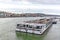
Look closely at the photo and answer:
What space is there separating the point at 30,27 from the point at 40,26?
555 mm

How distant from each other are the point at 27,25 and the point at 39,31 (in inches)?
38.5

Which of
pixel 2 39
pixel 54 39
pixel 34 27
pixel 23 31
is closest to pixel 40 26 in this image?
pixel 34 27

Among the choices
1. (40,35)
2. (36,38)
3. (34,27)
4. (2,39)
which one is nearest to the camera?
(2,39)

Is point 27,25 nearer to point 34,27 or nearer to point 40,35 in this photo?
point 34,27

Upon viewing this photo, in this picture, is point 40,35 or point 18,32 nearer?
point 40,35

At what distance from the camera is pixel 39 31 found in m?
8.34

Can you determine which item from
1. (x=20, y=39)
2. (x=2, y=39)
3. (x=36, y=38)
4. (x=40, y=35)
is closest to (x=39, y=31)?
(x=40, y=35)

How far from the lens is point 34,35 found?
8.07 meters

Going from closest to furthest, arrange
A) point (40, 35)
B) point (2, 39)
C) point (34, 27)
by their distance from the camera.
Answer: point (2, 39)
point (40, 35)
point (34, 27)

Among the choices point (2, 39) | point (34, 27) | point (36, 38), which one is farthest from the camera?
point (34, 27)

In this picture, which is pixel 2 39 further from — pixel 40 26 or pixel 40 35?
pixel 40 26

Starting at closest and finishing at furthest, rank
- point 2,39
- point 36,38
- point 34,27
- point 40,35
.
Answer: point 2,39, point 36,38, point 40,35, point 34,27

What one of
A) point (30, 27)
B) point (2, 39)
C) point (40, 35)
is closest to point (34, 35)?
point (40, 35)

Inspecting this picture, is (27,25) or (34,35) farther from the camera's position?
(27,25)
